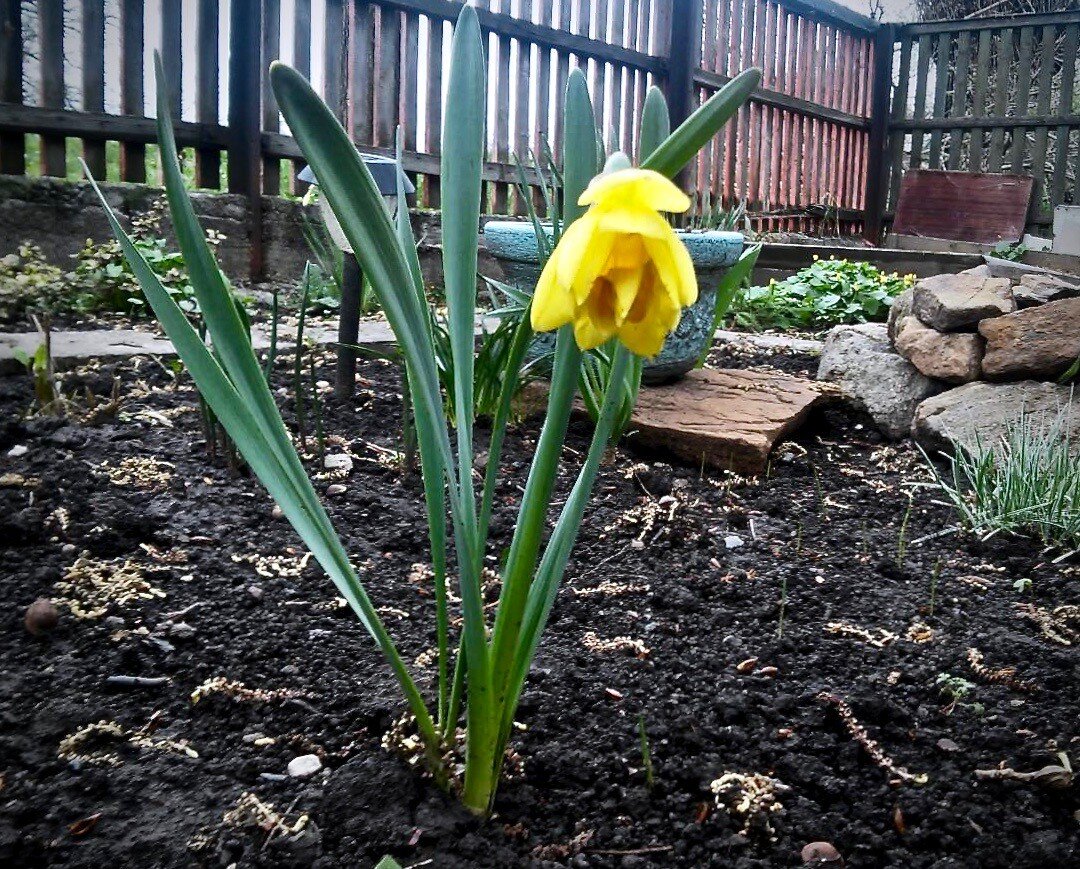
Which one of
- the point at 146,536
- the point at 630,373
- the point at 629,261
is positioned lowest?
the point at 146,536

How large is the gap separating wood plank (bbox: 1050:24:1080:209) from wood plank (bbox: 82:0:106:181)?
7.10m

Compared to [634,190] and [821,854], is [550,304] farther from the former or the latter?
[821,854]

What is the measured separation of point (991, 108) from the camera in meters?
8.70

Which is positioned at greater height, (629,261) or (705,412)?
(629,261)

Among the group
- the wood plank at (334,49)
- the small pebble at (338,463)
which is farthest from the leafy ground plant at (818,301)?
the small pebble at (338,463)

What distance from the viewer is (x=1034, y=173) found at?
7918mm

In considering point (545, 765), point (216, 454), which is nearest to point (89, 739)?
point (545, 765)

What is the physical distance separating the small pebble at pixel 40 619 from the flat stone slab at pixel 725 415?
1.38 m

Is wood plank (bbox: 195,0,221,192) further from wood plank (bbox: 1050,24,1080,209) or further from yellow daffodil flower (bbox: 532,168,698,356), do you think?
wood plank (bbox: 1050,24,1080,209)

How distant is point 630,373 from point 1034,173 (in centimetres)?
741

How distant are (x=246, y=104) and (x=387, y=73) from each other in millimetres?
883

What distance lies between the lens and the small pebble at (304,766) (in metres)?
0.99

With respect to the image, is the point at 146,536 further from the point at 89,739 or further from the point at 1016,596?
the point at 1016,596

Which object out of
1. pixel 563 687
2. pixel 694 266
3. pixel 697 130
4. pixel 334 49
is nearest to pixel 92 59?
pixel 334 49
